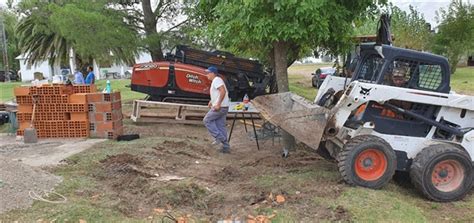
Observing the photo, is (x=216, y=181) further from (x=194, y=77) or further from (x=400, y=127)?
(x=194, y=77)

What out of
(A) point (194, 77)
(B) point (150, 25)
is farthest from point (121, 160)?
(B) point (150, 25)

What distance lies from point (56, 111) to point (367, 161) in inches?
262

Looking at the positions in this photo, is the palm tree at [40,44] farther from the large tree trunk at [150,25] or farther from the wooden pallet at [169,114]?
the wooden pallet at [169,114]

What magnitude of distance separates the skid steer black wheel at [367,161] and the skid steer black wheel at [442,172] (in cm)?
Result: 37

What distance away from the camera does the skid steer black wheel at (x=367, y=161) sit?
644 centimetres

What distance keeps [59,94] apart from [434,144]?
731 cm

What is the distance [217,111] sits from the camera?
930 cm

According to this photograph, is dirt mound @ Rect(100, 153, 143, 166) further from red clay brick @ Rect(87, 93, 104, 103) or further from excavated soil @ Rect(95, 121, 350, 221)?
red clay brick @ Rect(87, 93, 104, 103)

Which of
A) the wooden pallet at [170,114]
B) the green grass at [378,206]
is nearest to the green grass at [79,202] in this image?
the green grass at [378,206]

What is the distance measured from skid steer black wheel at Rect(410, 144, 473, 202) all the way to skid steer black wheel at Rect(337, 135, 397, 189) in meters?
0.37

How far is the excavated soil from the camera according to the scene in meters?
5.64

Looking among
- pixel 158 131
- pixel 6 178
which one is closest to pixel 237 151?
pixel 158 131

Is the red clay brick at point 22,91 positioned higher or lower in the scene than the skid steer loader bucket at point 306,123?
higher

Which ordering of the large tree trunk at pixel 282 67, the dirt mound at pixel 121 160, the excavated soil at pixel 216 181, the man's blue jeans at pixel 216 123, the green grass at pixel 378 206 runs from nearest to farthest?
the green grass at pixel 378 206
the excavated soil at pixel 216 181
the dirt mound at pixel 121 160
the large tree trunk at pixel 282 67
the man's blue jeans at pixel 216 123
